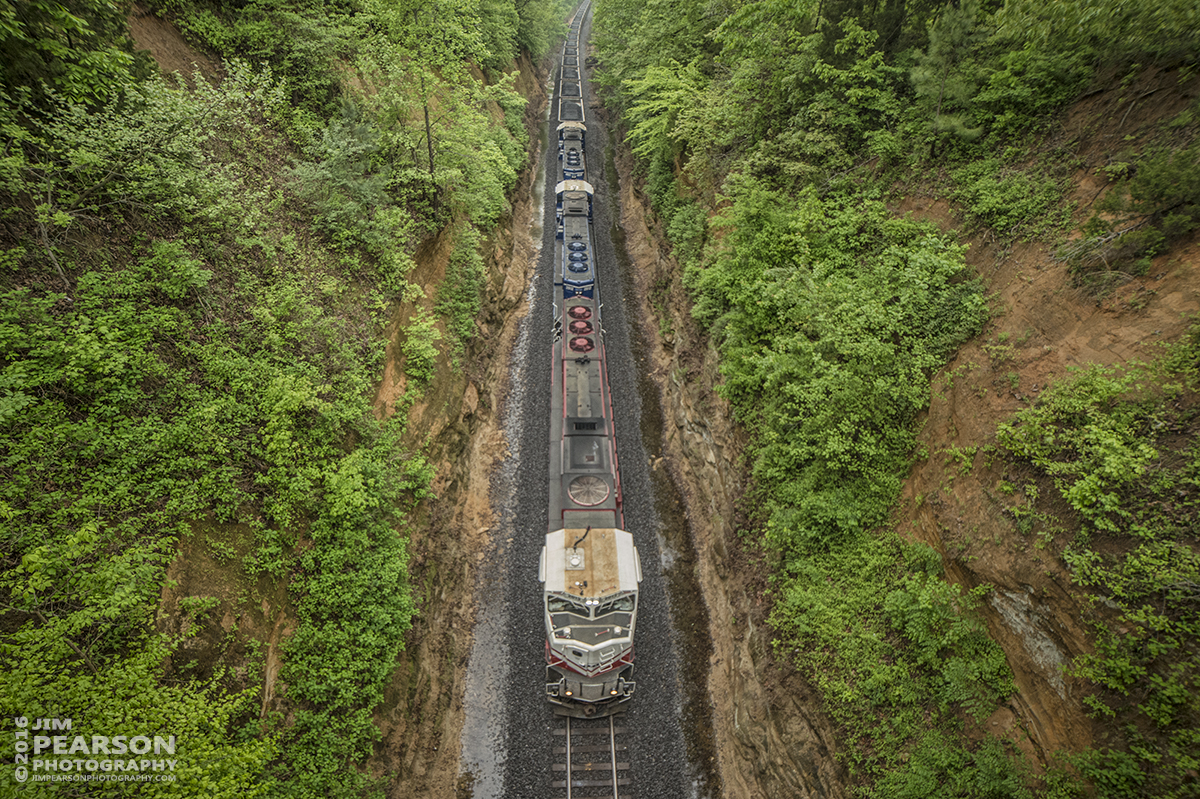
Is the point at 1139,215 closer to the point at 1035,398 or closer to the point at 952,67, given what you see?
the point at 1035,398

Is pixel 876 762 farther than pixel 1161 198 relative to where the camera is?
Yes

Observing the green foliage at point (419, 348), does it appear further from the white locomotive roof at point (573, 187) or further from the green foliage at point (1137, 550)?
the white locomotive roof at point (573, 187)

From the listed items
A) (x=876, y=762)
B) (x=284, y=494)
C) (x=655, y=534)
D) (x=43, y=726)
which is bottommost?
(x=876, y=762)

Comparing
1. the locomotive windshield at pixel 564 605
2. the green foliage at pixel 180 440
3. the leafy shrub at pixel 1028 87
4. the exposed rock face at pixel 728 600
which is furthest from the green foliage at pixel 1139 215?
the green foliage at pixel 180 440

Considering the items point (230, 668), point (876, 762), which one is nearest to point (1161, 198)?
point (876, 762)

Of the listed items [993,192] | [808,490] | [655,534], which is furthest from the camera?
[655,534]

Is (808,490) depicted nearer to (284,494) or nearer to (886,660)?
(886,660)
